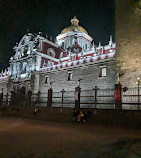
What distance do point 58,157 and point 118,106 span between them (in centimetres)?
691

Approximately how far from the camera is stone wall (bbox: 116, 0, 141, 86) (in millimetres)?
13875

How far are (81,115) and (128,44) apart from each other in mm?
8368

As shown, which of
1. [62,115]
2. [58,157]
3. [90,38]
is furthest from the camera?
[90,38]

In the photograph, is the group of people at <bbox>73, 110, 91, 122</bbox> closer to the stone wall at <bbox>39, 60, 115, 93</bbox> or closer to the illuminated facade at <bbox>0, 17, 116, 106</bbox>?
the illuminated facade at <bbox>0, 17, 116, 106</bbox>

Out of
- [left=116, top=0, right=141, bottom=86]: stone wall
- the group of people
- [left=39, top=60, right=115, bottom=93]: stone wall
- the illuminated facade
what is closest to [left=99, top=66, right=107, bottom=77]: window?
the illuminated facade

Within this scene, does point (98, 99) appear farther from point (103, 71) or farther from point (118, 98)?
point (118, 98)

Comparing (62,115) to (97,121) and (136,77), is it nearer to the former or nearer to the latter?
(97,121)

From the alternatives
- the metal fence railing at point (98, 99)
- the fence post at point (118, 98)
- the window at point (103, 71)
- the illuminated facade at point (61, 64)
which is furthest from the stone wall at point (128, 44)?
the fence post at point (118, 98)

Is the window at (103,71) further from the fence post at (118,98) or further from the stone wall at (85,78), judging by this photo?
the fence post at (118,98)

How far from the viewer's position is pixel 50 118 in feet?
42.2

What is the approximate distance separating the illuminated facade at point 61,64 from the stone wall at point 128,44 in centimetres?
308

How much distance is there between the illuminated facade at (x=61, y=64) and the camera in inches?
757

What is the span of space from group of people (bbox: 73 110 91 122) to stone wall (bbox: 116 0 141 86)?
18.1 feet

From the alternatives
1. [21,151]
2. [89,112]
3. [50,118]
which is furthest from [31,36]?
[21,151]
